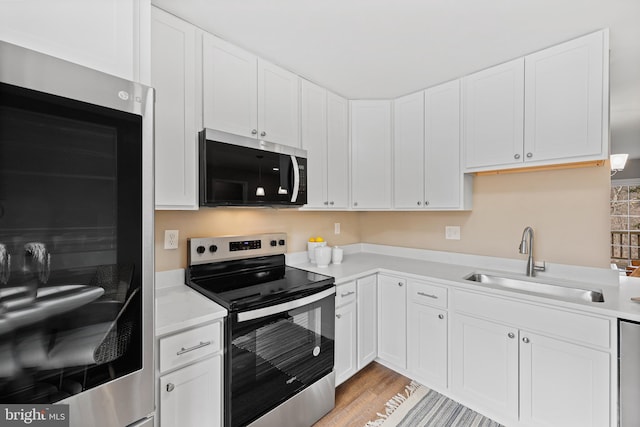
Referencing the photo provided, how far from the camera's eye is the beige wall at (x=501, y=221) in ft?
6.28

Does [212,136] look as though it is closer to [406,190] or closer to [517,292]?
[406,190]

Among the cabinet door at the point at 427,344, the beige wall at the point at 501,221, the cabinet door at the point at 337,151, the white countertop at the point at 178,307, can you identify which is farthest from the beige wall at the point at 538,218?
the white countertop at the point at 178,307

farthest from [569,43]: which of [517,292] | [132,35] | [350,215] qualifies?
[132,35]

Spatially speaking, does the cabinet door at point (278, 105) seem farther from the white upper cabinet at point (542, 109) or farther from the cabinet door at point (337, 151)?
the white upper cabinet at point (542, 109)

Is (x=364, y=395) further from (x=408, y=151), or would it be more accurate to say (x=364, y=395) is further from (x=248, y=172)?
(x=408, y=151)

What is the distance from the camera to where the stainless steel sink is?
1.80 meters

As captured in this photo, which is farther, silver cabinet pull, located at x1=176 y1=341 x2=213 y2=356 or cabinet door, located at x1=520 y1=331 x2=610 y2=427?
cabinet door, located at x1=520 y1=331 x2=610 y2=427

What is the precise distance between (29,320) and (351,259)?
2.38 m

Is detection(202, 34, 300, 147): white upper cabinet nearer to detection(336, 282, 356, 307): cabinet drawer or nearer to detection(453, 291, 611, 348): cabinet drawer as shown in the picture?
detection(336, 282, 356, 307): cabinet drawer

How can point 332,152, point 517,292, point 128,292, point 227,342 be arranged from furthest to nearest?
point 332,152, point 517,292, point 227,342, point 128,292

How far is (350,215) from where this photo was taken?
318 cm

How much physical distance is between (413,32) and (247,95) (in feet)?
3.58

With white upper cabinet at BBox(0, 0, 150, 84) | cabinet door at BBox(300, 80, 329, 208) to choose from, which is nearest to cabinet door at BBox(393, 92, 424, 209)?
cabinet door at BBox(300, 80, 329, 208)

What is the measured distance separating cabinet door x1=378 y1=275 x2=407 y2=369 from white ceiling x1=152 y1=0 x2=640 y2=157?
1.66m
